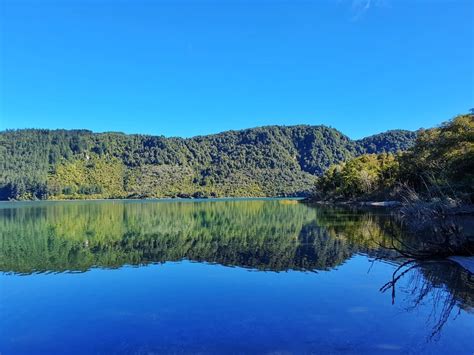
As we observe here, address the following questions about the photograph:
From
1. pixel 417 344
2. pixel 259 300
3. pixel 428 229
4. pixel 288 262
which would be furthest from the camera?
pixel 428 229

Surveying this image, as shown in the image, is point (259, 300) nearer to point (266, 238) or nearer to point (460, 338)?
point (460, 338)

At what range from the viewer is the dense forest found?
39969mm

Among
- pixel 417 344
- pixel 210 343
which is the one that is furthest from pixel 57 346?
pixel 417 344

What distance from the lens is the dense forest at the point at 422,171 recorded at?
3997 cm

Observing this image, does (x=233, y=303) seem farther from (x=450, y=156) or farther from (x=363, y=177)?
(x=363, y=177)

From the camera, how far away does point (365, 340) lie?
31.6 feet

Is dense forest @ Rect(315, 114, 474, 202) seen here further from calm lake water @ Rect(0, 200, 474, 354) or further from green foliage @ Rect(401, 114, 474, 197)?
calm lake water @ Rect(0, 200, 474, 354)

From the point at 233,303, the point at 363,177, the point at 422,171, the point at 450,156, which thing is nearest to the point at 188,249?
the point at 233,303

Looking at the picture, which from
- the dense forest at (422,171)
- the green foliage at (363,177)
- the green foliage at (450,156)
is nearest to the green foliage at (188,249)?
the dense forest at (422,171)

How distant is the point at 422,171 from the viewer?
64.6 metres

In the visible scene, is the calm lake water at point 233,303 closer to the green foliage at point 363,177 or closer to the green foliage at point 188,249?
the green foliage at point 188,249

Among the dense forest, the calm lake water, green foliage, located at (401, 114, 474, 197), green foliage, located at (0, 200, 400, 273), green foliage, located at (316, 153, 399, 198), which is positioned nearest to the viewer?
the calm lake water

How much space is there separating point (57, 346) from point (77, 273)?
1018cm

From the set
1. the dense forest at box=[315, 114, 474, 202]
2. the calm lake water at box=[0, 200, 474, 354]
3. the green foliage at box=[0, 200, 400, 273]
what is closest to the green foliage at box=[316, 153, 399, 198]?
the dense forest at box=[315, 114, 474, 202]
